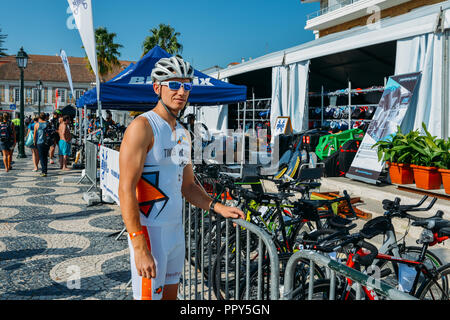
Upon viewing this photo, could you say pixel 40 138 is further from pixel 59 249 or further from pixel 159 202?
pixel 159 202

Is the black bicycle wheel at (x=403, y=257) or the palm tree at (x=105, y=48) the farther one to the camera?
the palm tree at (x=105, y=48)

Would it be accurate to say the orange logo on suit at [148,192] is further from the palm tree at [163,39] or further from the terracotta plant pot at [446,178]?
the palm tree at [163,39]

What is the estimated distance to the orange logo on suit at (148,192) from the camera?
2027 mm

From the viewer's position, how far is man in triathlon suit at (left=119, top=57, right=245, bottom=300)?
75.4 inches

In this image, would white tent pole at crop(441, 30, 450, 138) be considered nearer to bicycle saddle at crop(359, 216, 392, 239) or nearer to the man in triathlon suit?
bicycle saddle at crop(359, 216, 392, 239)

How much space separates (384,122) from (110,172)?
556 centimetres

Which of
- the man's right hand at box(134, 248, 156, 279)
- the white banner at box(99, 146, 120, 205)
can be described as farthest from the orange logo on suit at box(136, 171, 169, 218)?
the white banner at box(99, 146, 120, 205)

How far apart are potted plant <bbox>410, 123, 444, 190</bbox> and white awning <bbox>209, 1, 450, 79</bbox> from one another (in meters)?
2.40

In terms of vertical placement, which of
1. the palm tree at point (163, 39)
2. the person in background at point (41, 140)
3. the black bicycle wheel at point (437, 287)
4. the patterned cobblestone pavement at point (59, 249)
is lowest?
the patterned cobblestone pavement at point (59, 249)

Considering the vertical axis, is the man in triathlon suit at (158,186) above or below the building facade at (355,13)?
below

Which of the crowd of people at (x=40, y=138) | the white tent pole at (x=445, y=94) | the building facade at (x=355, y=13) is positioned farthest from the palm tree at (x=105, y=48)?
the white tent pole at (x=445, y=94)

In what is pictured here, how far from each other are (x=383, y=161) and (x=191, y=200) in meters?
5.58

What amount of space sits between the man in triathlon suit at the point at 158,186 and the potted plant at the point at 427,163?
483cm
